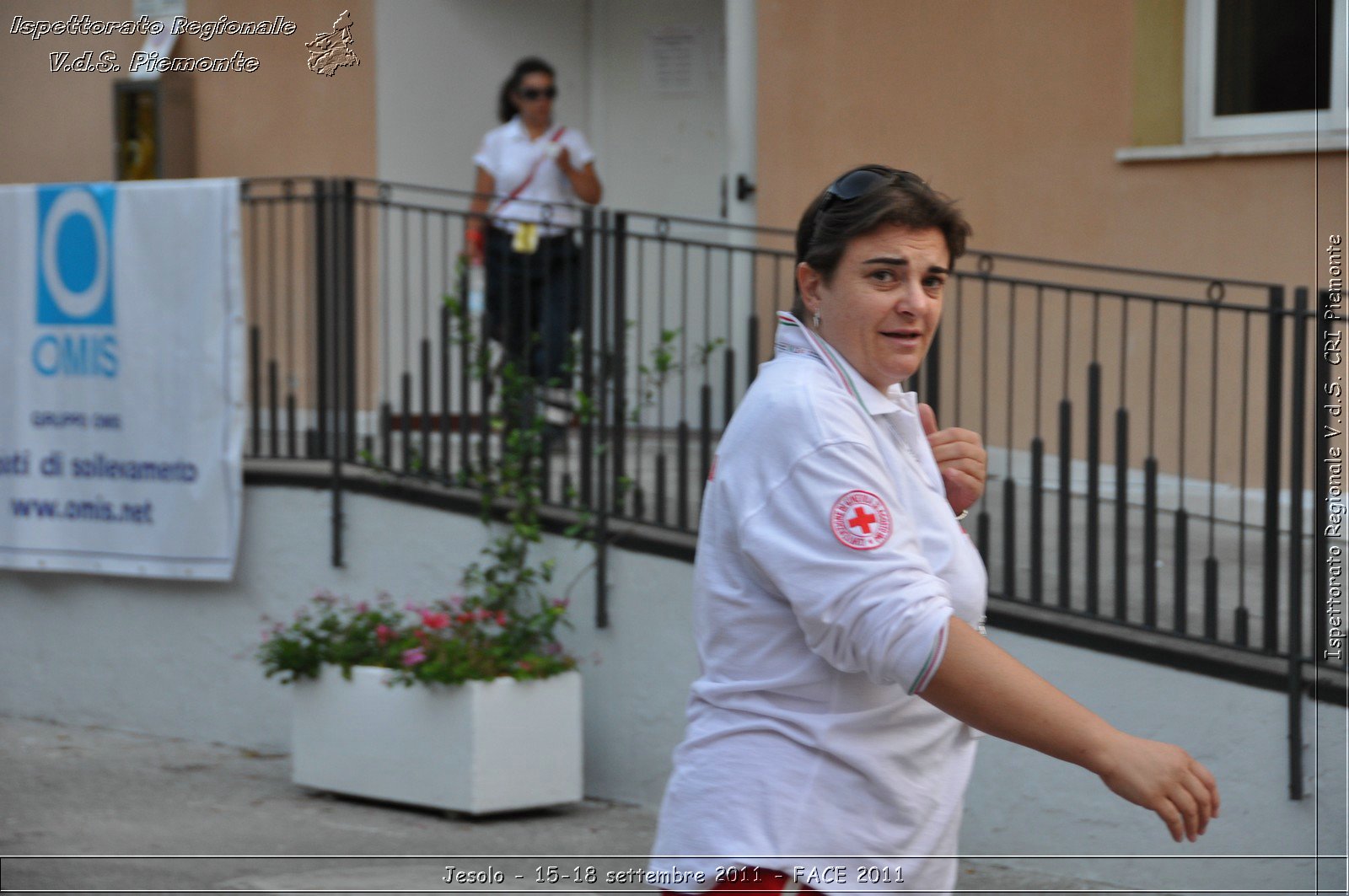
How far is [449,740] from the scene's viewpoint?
5766 millimetres

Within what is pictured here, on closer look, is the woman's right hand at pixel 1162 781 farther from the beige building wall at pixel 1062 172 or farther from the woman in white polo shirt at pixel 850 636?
the beige building wall at pixel 1062 172

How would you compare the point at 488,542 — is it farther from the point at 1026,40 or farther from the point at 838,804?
the point at 838,804

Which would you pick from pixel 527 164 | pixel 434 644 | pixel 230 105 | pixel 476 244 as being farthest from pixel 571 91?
pixel 434 644

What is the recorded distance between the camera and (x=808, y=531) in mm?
1905

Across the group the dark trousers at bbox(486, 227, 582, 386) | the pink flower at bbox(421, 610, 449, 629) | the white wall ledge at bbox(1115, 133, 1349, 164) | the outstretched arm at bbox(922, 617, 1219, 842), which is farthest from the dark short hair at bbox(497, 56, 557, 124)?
the outstretched arm at bbox(922, 617, 1219, 842)

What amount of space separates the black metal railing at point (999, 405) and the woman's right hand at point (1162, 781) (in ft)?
11.1

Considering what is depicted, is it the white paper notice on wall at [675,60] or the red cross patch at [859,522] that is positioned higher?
the white paper notice on wall at [675,60]

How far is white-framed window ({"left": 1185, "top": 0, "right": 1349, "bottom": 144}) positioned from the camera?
21.7 feet

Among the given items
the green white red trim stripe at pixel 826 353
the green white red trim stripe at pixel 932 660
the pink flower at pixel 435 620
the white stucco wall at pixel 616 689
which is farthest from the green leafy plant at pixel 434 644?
A: the green white red trim stripe at pixel 932 660

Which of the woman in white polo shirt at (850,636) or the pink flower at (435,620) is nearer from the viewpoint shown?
the woman in white polo shirt at (850,636)

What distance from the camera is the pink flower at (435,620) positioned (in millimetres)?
5973

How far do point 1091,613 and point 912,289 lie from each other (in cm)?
342

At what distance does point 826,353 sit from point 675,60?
23.9 ft

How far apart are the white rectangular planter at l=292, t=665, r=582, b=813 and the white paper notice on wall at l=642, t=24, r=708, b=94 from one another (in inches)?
173
